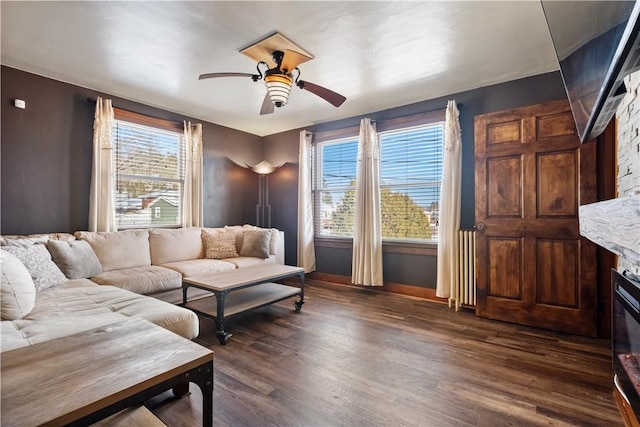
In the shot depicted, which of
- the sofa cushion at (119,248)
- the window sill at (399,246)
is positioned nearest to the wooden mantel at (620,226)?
the window sill at (399,246)

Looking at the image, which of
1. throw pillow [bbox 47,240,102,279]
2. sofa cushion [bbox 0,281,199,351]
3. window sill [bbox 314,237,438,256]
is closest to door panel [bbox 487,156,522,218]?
window sill [bbox 314,237,438,256]

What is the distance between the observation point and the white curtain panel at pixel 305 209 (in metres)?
4.73

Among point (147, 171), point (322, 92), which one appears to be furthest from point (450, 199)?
point (147, 171)

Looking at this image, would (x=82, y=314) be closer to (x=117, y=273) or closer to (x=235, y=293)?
(x=117, y=273)

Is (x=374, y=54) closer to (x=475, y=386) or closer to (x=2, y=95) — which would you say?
(x=475, y=386)

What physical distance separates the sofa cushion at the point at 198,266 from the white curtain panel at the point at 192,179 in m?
0.82

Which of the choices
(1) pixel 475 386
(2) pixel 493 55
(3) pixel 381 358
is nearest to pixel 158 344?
(3) pixel 381 358

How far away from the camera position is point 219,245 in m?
4.00

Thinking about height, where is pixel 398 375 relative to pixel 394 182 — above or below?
below

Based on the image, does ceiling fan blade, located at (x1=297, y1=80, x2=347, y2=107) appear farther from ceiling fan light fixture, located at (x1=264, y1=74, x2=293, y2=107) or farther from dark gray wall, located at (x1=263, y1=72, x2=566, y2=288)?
dark gray wall, located at (x1=263, y1=72, x2=566, y2=288)

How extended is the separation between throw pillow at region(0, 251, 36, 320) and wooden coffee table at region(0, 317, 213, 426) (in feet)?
2.86

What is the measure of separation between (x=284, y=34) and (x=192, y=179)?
2.69 meters

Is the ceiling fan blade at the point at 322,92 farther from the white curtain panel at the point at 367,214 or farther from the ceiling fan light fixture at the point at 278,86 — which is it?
the white curtain panel at the point at 367,214

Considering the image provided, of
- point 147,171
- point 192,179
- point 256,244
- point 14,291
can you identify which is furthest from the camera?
point 192,179
